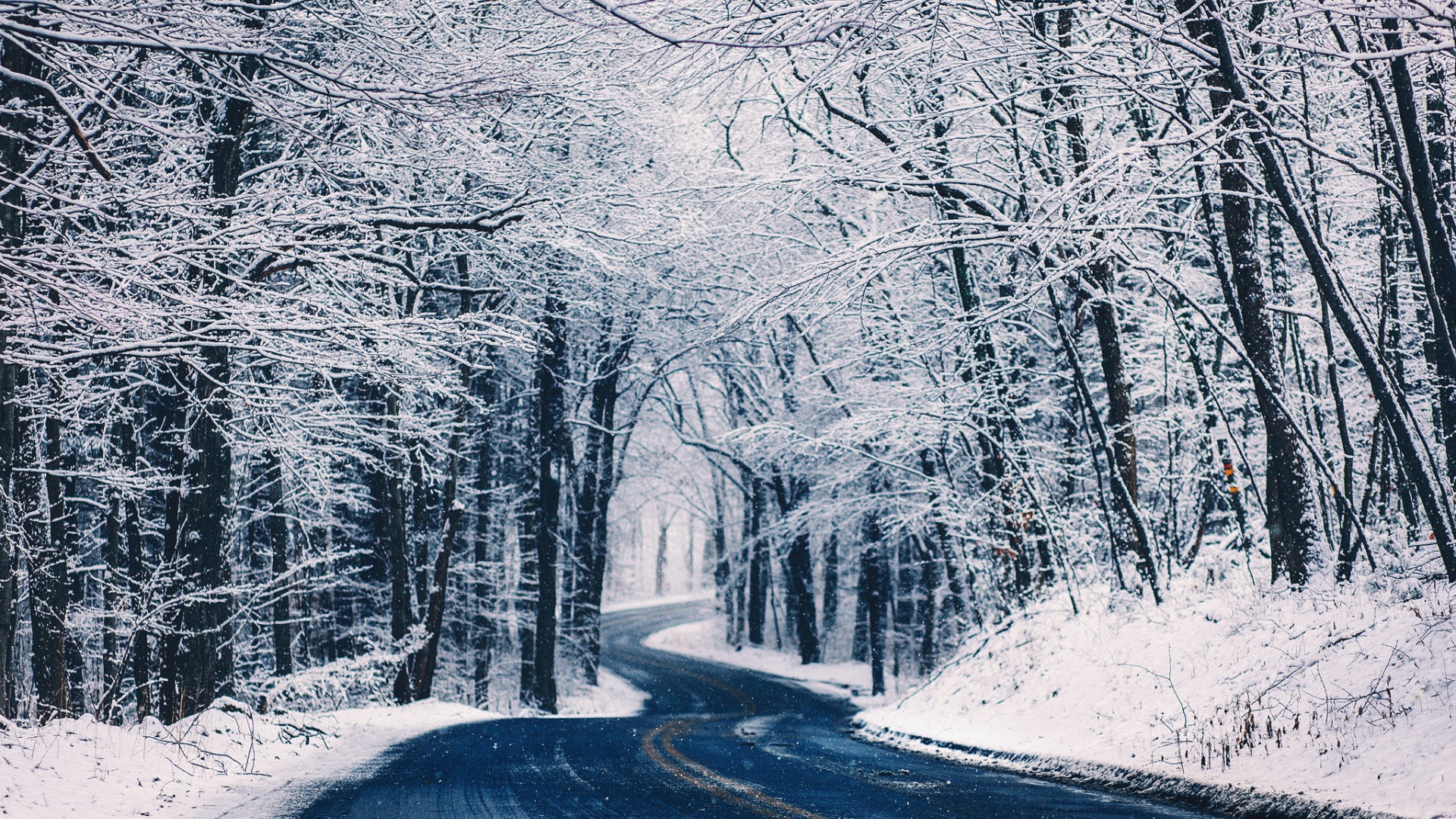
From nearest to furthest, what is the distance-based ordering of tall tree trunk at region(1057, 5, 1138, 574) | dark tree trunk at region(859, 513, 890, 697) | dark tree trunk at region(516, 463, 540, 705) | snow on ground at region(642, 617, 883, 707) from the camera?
tall tree trunk at region(1057, 5, 1138, 574)
dark tree trunk at region(859, 513, 890, 697)
dark tree trunk at region(516, 463, 540, 705)
snow on ground at region(642, 617, 883, 707)

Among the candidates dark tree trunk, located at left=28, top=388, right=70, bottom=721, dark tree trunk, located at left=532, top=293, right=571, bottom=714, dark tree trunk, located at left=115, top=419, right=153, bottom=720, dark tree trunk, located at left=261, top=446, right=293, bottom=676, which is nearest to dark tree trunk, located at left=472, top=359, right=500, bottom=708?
dark tree trunk, located at left=532, top=293, right=571, bottom=714

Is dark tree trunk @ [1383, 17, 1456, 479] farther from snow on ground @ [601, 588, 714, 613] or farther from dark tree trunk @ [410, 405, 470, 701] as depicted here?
snow on ground @ [601, 588, 714, 613]

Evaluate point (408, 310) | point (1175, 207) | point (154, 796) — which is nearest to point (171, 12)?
point (154, 796)

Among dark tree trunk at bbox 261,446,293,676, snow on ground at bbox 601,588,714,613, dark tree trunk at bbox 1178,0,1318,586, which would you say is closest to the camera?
dark tree trunk at bbox 1178,0,1318,586

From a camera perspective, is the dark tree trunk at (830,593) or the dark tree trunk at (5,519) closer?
the dark tree trunk at (5,519)

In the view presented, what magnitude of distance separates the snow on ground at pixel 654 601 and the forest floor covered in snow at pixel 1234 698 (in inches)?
1919

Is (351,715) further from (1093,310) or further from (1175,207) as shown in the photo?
(1175,207)

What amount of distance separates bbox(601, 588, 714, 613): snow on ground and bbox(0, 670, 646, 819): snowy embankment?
49150 millimetres

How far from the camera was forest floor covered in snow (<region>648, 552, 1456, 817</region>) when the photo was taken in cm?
595

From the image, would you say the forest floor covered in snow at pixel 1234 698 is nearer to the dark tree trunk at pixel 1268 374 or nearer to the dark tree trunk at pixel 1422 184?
the dark tree trunk at pixel 1268 374

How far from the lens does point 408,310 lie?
63.3 ft

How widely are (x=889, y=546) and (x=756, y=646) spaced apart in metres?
11.9

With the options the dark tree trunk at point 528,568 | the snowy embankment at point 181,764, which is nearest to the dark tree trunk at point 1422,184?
the snowy embankment at point 181,764

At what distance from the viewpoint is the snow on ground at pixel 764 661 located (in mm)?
28672
